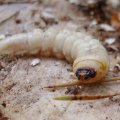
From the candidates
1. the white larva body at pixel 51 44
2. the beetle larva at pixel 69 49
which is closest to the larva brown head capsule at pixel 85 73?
the beetle larva at pixel 69 49

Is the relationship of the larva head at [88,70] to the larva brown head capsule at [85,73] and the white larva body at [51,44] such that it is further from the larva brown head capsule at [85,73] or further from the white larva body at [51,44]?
the white larva body at [51,44]

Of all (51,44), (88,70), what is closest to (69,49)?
(51,44)

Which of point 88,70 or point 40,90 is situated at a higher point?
point 88,70

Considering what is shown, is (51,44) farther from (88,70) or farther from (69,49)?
(88,70)

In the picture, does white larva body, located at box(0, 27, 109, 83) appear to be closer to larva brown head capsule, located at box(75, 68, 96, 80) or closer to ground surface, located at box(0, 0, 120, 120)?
ground surface, located at box(0, 0, 120, 120)

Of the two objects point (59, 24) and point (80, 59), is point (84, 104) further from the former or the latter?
point (59, 24)

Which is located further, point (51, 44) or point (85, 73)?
point (51, 44)

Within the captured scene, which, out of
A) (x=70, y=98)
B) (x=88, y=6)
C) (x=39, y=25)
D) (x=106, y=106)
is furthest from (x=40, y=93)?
(x=88, y=6)
